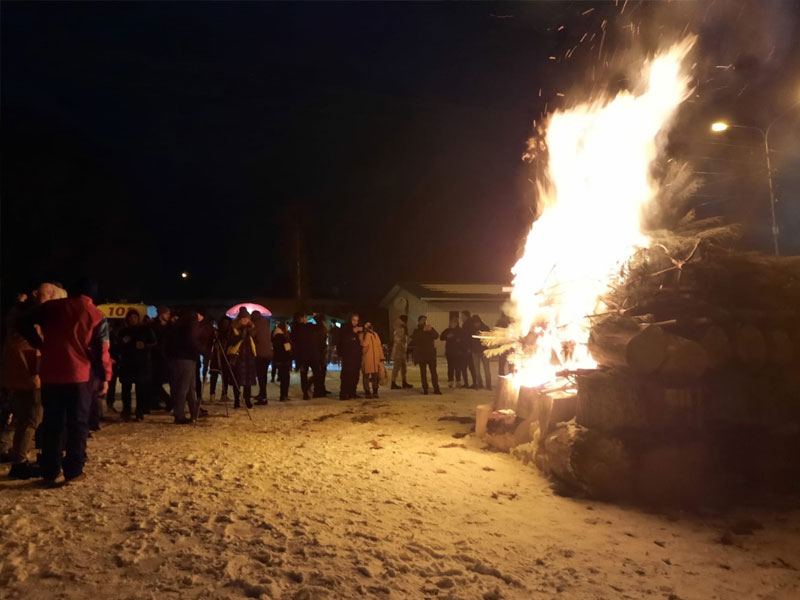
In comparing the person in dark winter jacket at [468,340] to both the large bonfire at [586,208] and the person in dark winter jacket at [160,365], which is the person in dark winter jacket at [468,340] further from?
the person in dark winter jacket at [160,365]

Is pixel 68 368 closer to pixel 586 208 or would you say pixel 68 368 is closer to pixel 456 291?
pixel 586 208

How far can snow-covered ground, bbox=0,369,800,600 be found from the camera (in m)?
3.74

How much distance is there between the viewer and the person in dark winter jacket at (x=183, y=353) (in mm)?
9602

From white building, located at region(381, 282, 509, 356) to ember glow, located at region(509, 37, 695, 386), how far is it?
72.9 feet

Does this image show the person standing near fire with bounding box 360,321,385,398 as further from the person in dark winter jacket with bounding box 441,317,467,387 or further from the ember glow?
the ember glow

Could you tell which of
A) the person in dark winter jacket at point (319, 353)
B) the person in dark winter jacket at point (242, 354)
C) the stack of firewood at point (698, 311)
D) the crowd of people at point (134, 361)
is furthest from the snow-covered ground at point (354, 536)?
the person in dark winter jacket at point (319, 353)

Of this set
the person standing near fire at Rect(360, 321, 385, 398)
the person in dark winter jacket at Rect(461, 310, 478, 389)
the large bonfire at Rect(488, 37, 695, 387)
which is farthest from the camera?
the person in dark winter jacket at Rect(461, 310, 478, 389)

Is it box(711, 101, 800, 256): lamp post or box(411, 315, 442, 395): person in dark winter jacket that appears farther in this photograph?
box(711, 101, 800, 256): lamp post

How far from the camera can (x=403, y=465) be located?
7172mm

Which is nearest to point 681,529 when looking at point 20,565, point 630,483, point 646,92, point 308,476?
point 630,483

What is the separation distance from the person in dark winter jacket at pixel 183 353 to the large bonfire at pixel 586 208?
5327mm

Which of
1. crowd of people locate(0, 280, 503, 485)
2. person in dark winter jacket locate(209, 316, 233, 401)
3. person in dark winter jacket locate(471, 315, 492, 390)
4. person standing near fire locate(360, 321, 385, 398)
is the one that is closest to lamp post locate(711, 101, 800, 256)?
person in dark winter jacket locate(471, 315, 492, 390)

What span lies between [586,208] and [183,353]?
6917mm

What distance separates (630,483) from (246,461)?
4364 mm
